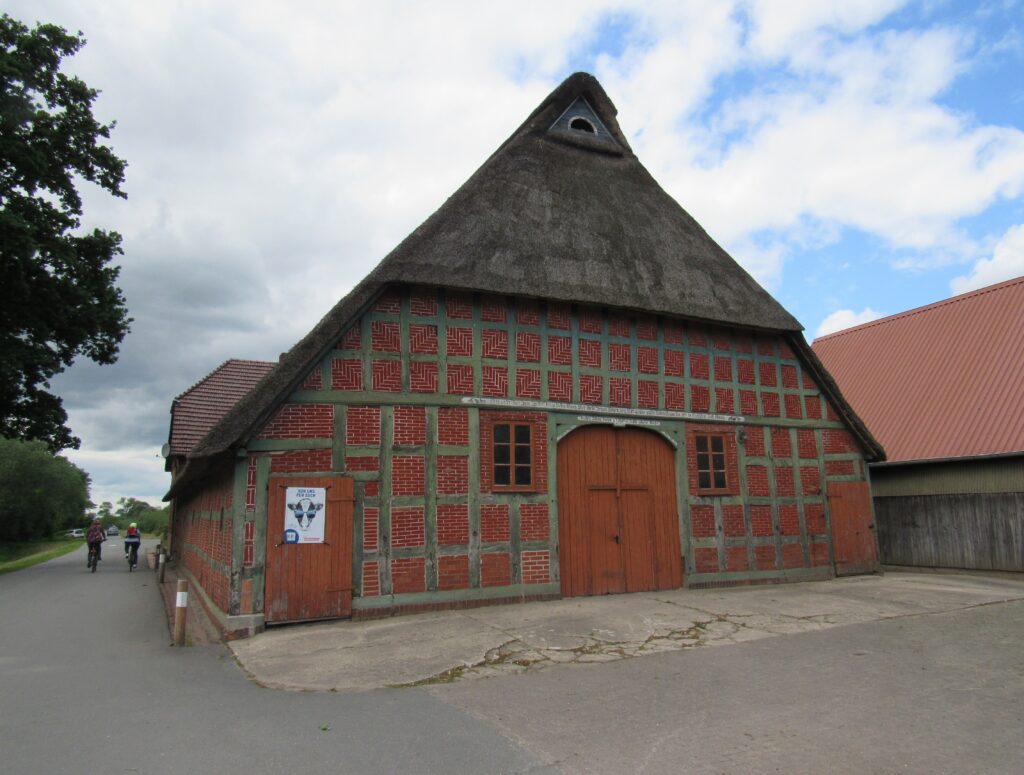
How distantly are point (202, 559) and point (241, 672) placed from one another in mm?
7332

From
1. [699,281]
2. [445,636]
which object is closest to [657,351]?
[699,281]

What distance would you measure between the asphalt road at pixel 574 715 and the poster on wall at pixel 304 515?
5.38ft

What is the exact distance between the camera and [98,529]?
73.5 ft

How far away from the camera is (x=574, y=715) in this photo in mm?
5023

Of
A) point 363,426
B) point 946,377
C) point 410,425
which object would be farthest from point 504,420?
point 946,377

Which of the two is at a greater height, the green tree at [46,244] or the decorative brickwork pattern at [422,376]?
the green tree at [46,244]

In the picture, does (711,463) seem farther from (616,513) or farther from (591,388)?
(591,388)

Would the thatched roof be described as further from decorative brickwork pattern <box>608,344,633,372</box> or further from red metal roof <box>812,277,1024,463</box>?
red metal roof <box>812,277,1024,463</box>

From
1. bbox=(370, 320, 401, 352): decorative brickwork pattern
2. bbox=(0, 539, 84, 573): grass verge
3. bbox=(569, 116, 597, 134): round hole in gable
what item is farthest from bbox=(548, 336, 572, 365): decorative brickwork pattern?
bbox=(0, 539, 84, 573): grass verge

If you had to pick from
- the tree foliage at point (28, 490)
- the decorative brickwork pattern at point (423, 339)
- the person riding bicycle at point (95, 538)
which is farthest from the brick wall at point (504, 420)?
the tree foliage at point (28, 490)

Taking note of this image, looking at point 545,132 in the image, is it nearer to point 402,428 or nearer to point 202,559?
point 402,428

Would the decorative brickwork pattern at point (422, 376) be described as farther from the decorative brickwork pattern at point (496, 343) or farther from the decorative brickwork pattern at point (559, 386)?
the decorative brickwork pattern at point (559, 386)

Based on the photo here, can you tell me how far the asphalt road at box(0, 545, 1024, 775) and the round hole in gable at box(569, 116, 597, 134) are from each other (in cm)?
1075

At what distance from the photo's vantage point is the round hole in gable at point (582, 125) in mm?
14021
